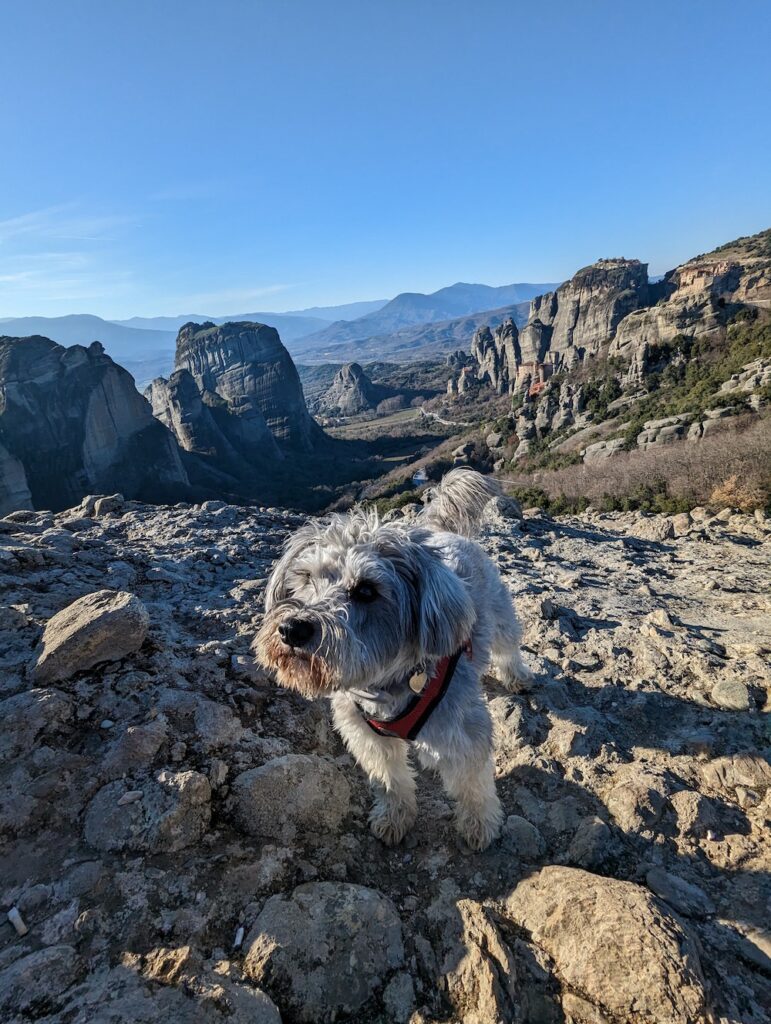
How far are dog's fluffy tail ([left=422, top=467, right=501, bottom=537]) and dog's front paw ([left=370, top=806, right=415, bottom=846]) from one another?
7.29ft

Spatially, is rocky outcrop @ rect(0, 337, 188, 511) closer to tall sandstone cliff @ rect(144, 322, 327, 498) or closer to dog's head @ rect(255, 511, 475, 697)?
tall sandstone cliff @ rect(144, 322, 327, 498)

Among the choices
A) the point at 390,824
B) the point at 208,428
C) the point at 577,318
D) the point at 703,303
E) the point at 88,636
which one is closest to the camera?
the point at 390,824

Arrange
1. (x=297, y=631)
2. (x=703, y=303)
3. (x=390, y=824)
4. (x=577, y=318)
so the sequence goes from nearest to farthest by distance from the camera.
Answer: (x=297, y=631), (x=390, y=824), (x=703, y=303), (x=577, y=318)

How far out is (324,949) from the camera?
234cm

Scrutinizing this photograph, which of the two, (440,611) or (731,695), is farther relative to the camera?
(731,695)

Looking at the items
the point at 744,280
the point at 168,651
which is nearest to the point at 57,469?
the point at 168,651

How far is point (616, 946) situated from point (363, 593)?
1.94 metres

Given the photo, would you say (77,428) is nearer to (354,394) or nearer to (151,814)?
(151,814)

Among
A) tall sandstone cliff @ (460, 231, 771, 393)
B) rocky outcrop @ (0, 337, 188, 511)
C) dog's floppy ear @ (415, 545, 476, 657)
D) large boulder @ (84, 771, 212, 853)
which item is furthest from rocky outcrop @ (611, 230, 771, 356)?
large boulder @ (84, 771, 212, 853)

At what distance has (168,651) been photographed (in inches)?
163

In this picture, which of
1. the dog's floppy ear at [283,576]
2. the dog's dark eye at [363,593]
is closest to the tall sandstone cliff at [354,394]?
the dog's floppy ear at [283,576]

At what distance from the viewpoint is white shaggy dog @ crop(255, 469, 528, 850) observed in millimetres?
2670

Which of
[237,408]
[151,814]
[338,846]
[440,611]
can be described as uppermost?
[440,611]

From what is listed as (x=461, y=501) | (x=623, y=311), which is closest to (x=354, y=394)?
(x=623, y=311)
